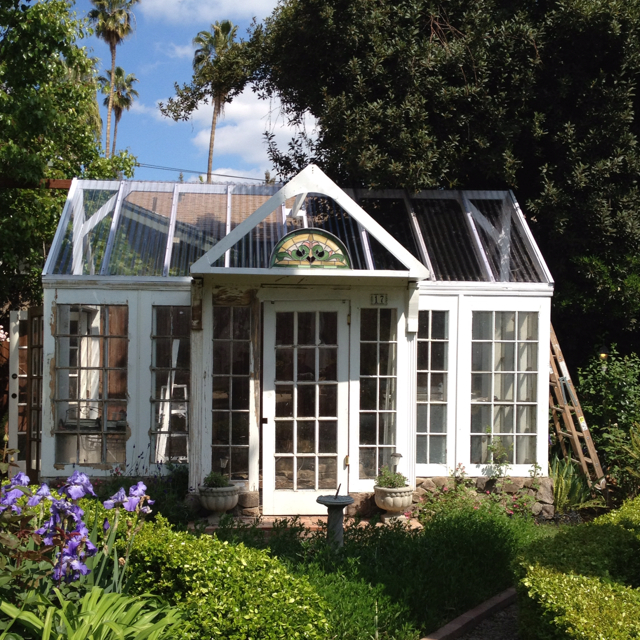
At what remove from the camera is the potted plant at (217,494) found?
6949mm

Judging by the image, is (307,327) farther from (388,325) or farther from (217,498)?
(217,498)

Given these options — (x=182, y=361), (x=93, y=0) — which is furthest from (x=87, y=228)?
(x=93, y=0)

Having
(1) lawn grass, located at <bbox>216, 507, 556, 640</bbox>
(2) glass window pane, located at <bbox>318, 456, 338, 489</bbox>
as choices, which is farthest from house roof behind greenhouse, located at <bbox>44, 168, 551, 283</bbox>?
(1) lawn grass, located at <bbox>216, 507, 556, 640</bbox>

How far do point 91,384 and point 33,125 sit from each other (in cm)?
345

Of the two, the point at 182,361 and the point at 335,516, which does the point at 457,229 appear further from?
the point at 335,516

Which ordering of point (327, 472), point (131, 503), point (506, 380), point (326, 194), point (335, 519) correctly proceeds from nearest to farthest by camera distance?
point (131, 503), point (335, 519), point (326, 194), point (327, 472), point (506, 380)

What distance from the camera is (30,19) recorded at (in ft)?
27.2

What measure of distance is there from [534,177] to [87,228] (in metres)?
5.89

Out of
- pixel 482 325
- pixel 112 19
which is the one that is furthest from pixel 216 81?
pixel 112 19

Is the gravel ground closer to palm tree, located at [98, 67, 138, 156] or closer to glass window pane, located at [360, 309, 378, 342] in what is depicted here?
glass window pane, located at [360, 309, 378, 342]

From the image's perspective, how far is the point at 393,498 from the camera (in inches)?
284

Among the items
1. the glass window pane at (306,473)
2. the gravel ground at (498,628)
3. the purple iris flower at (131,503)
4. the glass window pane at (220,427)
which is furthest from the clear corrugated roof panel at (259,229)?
the purple iris flower at (131,503)

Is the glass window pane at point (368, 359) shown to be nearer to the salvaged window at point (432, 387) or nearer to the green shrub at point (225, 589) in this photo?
the salvaged window at point (432, 387)

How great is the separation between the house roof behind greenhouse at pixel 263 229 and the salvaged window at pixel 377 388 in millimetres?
648
